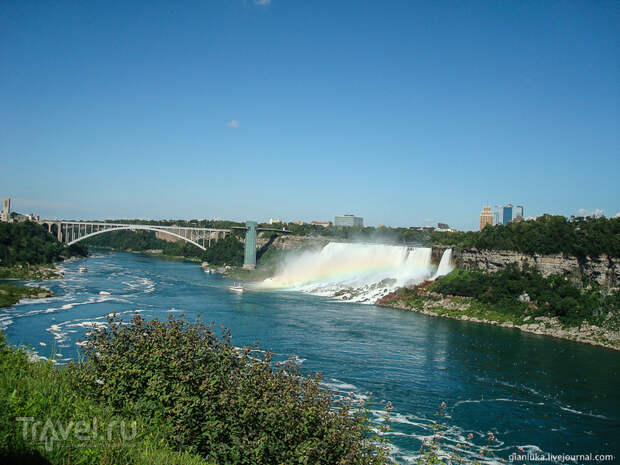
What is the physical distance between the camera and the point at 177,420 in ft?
13.3

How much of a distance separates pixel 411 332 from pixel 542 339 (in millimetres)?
4281

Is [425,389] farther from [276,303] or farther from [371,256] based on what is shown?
[371,256]

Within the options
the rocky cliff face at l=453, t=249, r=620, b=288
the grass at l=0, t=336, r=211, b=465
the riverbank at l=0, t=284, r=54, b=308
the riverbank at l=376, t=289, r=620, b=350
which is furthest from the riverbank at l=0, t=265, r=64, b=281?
the grass at l=0, t=336, r=211, b=465

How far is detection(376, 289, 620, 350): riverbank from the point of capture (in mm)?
15508

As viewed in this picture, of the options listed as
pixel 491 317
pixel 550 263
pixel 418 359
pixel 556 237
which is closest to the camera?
pixel 418 359

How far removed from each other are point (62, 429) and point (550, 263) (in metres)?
19.8

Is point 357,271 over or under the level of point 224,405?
under


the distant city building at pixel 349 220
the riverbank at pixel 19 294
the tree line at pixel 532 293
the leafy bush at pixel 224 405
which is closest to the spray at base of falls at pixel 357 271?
the tree line at pixel 532 293

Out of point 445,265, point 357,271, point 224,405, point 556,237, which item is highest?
point 556,237

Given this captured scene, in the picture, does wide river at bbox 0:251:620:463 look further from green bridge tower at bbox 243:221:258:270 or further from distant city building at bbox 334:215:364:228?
distant city building at bbox 334:215:364:228

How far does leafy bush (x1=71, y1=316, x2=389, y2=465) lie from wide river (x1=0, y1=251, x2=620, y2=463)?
3046 millimetres

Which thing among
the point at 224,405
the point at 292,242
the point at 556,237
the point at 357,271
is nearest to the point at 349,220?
the point at 292,242

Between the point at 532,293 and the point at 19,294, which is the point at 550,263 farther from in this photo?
the point at 19,294

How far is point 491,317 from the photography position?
18.4 m
